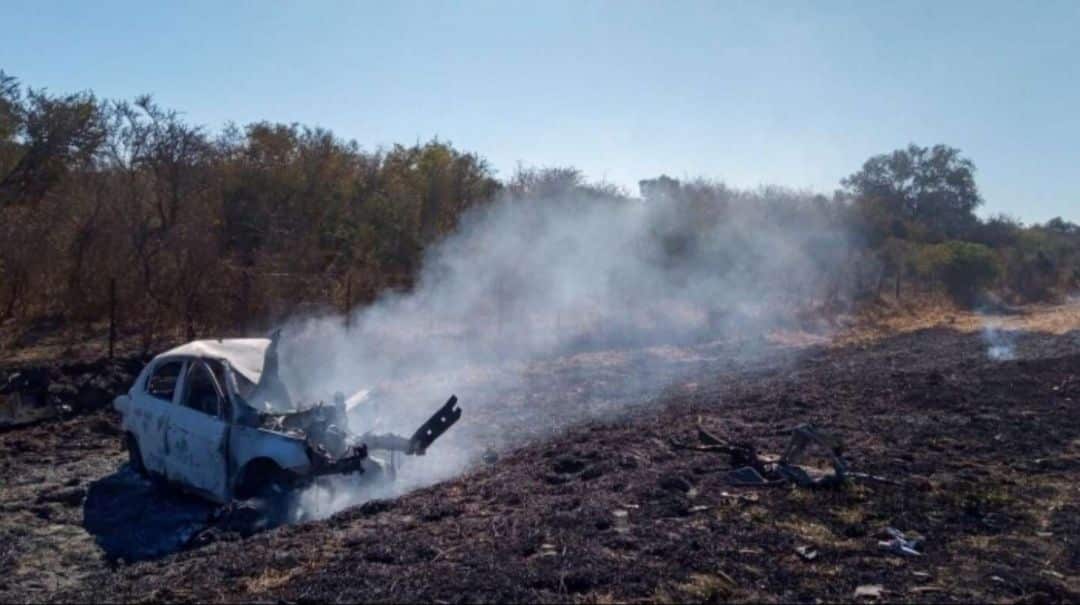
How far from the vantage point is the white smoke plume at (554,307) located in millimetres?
14422

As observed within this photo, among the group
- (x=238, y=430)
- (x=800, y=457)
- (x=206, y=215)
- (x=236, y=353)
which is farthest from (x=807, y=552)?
(x=206, y=215)

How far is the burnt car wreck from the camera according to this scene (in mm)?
9445

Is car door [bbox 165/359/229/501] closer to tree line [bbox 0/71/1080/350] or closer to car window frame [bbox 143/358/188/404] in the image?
car window frame [bbox 143/358/188/404]

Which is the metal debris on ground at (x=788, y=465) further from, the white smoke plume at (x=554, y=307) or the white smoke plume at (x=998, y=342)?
the white smoke plume at (x=998, y=342)

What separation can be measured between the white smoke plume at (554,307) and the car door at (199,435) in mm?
969

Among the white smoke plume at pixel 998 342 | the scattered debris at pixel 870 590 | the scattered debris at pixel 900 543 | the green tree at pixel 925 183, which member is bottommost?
the scattered debris at pixel 870 590

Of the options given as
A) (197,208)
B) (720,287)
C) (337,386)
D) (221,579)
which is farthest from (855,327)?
(221,579)

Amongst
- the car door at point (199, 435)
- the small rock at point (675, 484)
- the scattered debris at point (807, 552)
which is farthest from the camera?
the car door at point (199, 435)

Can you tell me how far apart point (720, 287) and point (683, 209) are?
275 centimetres

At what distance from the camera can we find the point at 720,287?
30.6 m

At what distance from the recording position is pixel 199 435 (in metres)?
9.87

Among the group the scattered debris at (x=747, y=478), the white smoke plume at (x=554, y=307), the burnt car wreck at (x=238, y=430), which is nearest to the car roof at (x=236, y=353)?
the burnt car wreck at (x=238, y=430)

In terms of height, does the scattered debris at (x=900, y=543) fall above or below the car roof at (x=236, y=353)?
below

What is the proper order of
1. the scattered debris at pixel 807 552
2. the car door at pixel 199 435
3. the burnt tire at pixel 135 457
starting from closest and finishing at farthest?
the scattered debris at pixel 807 552
the car door at pixel 199 435
the burnt tire at pixel 135 457
